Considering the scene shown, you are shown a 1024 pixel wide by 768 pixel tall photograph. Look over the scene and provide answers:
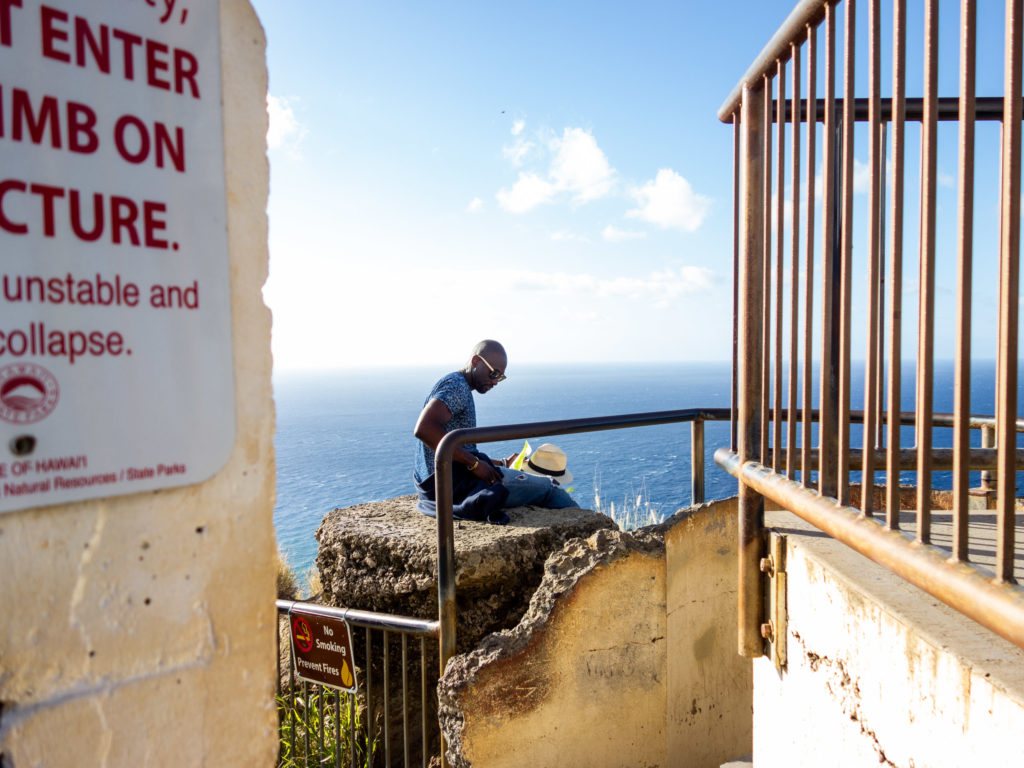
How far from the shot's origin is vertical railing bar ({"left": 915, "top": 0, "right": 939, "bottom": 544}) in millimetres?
1233

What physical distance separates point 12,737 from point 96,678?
12 cm

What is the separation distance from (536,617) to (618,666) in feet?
1.35

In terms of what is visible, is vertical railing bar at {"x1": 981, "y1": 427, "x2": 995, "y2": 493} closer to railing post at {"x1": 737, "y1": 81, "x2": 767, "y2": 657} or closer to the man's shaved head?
railing post at {"x1": 737, "y1": 81, "x2": 767, "y2": 657}

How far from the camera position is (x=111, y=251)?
113cm

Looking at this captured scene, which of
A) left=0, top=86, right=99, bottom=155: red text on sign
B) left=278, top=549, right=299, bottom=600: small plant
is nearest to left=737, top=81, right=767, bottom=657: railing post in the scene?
left=0, top=86, right=99, bottom=155: red text on sign

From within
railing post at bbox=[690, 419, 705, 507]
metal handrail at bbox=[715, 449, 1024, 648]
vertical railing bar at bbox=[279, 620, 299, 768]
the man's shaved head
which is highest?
the man's shaved head

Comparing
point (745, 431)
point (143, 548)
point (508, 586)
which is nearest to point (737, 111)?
point (745, 431)

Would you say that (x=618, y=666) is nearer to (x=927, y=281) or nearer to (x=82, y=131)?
(x=927, y=281)

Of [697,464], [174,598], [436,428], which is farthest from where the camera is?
[436,428]

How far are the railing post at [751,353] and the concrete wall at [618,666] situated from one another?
91cm

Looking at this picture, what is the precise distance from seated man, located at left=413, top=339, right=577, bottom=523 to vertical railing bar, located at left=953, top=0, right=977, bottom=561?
10.4ft

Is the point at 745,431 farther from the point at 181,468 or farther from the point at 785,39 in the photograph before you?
the point at 181,468

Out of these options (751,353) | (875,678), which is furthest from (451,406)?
(875,678)

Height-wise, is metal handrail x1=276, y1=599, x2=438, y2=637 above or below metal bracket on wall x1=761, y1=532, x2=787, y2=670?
below
